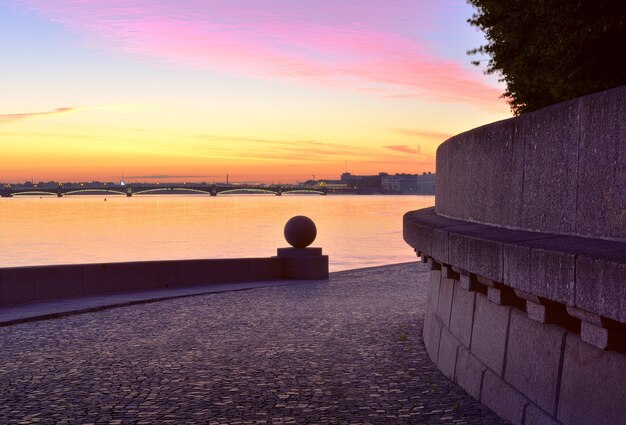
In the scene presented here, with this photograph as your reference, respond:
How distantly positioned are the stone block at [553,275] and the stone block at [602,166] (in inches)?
22.3

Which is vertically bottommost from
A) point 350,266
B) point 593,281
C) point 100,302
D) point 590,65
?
point 350,266

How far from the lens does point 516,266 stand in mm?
5711

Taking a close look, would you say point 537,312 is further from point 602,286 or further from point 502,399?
point 502,399

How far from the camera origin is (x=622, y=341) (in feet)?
16.1

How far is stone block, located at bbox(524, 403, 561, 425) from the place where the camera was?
6006 mm

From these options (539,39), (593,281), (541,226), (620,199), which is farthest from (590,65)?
(593,281)

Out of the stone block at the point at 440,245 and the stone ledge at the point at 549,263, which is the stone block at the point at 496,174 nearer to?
the stone ledge at the point at 549,263

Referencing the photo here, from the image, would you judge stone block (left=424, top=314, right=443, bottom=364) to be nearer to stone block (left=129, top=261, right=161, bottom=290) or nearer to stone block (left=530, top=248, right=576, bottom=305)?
stone block (left=530, top=248, right=576, bottom=305)

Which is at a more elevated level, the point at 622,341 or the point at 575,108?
the point at 575,108

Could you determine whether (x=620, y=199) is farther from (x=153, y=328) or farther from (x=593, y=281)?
(x=153, y=328)

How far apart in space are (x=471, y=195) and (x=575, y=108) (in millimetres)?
2856

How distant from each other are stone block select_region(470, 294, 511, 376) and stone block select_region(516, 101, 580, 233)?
3.18 ft

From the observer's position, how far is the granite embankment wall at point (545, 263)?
5008mm

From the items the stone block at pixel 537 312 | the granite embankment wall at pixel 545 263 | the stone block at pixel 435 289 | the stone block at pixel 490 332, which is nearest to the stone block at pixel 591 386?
the granite embankment wall at pixel 545 263
